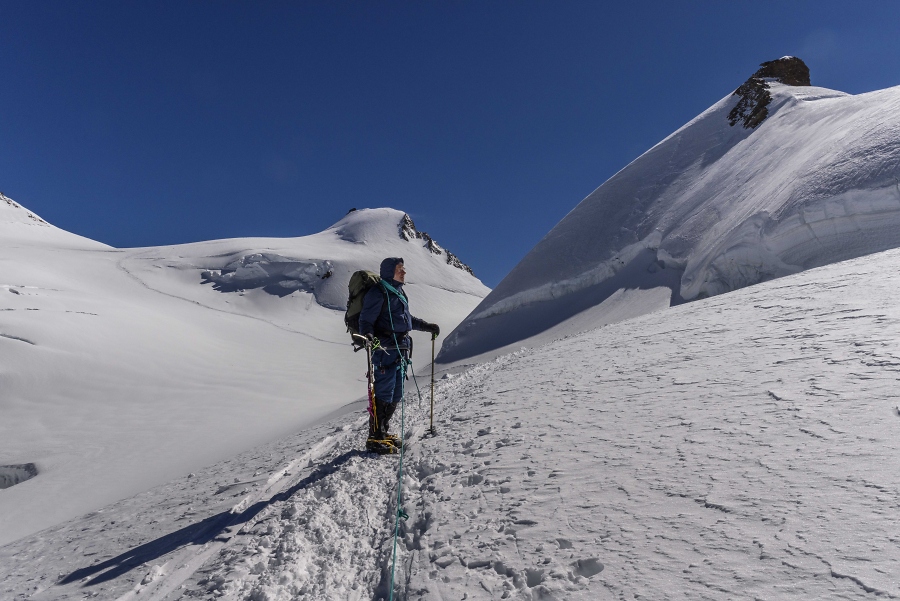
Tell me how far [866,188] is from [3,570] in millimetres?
14814

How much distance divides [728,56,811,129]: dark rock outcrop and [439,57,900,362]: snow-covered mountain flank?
3.0 inches

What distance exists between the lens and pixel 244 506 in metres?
3.85

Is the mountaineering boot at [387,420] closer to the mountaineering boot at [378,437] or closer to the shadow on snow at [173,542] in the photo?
the mountaineering boot at [378,437]

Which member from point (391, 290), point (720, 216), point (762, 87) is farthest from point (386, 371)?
point (762, 87)

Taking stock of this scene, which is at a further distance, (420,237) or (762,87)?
(420,237)

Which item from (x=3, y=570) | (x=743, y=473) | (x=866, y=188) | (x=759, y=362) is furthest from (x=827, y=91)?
(x=3, y=570)

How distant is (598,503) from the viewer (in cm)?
255

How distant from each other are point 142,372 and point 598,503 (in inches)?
600

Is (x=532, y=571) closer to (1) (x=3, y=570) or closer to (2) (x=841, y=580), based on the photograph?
(2) (x=841, y=580)

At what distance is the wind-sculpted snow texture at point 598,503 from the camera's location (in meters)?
1.91

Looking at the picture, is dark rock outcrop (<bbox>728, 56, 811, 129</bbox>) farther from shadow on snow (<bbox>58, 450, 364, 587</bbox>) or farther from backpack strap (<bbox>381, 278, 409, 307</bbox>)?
shadow on snow (<bbox>58, 450, 364, 587</bbox>)

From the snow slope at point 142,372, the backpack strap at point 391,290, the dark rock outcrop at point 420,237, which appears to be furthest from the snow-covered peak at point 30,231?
the backpack strap at point 391,290

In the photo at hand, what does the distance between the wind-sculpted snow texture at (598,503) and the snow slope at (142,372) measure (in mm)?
3491

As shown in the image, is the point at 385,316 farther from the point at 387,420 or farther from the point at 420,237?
the point at 420,237
